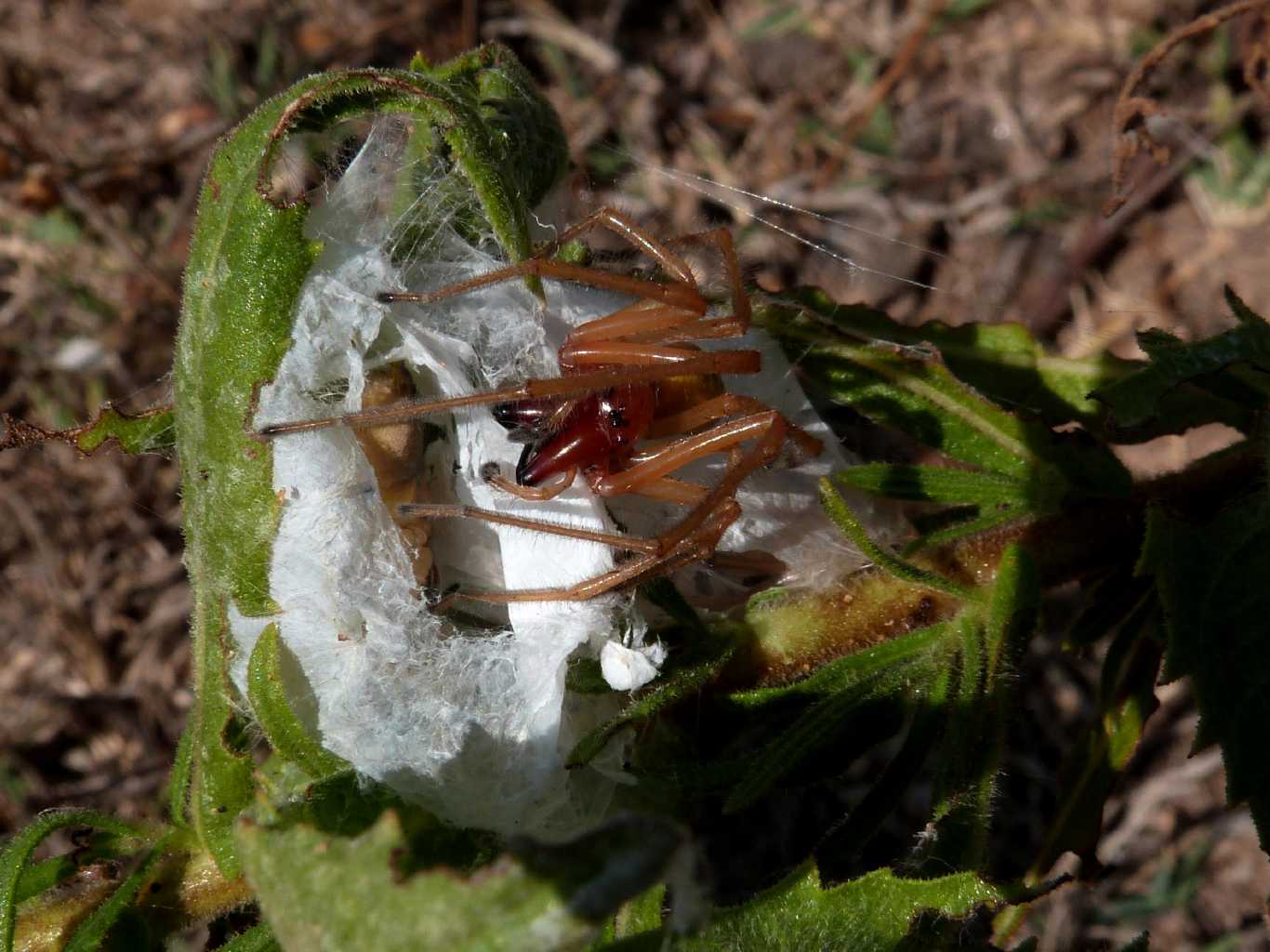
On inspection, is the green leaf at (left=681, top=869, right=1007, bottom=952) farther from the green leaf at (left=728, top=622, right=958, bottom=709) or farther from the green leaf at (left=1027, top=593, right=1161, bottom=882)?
the green leaf at (left=1027, top=593, right=1161, bottom=882)

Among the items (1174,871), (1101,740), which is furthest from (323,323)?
(1174,871)

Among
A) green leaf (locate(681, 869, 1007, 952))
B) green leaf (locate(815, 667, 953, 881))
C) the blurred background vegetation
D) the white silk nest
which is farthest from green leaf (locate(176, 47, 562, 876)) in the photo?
the blurred background vegetation

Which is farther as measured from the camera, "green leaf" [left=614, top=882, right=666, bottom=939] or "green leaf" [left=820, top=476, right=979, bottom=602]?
"green leaf" [left=820, top=476, right=979, bottom=602]

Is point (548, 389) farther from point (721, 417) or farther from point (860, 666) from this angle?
point (860, 666)

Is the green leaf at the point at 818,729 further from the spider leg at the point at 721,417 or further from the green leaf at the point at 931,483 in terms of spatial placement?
the spider leg at the point at 721,417

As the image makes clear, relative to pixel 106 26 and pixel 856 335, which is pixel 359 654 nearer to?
pixel 856 335

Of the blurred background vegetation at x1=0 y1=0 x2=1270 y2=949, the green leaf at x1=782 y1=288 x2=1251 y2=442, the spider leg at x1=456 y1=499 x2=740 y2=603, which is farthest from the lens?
the blurred background vegetation at x1=0 y1=0 x2=1270 y2=949

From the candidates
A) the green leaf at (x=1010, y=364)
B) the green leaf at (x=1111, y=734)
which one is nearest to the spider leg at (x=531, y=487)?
the green leaf at (x=1010, y=364)

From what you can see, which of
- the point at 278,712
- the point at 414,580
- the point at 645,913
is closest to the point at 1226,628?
the point at 645,913
